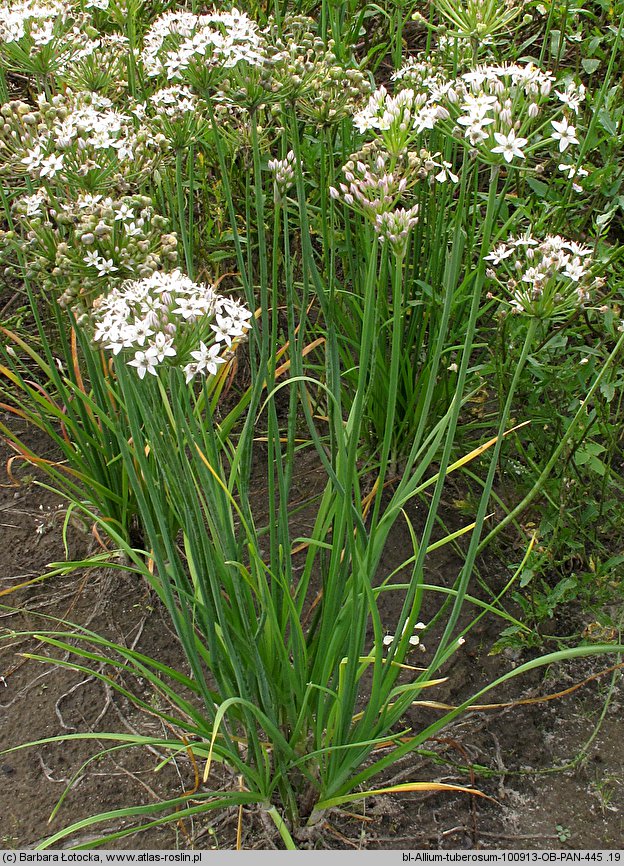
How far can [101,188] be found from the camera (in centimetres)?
186

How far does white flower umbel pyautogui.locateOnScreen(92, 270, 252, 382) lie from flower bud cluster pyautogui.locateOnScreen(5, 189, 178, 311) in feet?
0.36

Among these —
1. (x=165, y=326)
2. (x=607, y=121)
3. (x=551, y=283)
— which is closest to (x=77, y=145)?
(x=165, y=326)

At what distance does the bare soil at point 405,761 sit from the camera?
2.10 m

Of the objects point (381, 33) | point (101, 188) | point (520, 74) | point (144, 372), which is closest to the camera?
point (144, 372)

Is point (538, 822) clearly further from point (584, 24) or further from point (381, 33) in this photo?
point (381, 33)

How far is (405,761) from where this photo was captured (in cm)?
228

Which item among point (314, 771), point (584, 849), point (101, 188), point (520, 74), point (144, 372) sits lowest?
point (584, 849)

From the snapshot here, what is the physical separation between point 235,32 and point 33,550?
2.04 metres

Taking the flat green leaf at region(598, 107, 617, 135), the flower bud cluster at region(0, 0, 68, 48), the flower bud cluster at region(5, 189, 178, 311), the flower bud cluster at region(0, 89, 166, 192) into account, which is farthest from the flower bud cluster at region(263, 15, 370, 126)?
the flat green leaf at region(598, 107, 617, 135)

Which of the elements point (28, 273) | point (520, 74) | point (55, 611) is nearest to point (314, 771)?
point (55, 611)

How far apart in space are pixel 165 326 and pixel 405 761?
5.00 ft

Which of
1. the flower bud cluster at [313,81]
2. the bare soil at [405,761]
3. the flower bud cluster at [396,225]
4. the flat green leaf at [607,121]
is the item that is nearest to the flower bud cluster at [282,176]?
the flower bud cluster at [313,81]

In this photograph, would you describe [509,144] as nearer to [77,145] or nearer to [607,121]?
[77,145]

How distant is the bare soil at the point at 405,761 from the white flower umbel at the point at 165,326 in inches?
40.1
